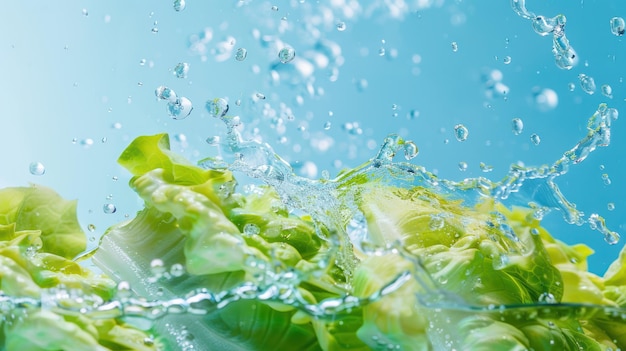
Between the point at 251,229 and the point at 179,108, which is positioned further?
the point at 179,108

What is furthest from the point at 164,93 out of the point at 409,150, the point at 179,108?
the point at 409,150

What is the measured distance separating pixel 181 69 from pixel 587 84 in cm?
121

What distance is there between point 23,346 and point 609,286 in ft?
3.49

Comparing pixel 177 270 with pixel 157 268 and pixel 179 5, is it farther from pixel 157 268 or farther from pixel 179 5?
pixel 179 5

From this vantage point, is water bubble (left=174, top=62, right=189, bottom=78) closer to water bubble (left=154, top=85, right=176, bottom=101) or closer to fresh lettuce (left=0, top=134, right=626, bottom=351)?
water bubble (left=154, top=85, right=176, bottom=101)

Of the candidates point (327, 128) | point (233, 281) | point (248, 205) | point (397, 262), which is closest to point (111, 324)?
point (233, 281)

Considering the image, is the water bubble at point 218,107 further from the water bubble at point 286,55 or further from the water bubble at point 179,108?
the water bubble at point 286,55

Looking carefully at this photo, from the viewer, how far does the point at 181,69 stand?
2246 mm

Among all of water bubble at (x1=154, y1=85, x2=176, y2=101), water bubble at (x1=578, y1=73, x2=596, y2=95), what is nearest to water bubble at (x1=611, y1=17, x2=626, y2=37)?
water bubble at (x1=578, y1=73, x2=596, y2=95)

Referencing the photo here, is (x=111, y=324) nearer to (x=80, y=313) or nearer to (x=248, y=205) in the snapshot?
(x=80, y=313)

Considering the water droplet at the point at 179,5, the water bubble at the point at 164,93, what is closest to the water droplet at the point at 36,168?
the water bubble at the point at 164,93

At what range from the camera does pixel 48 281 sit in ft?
3.30

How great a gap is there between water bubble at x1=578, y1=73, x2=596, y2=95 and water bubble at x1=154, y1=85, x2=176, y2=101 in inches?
47.7

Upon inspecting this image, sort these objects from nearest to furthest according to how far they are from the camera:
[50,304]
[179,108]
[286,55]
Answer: [50,304], [179,108], [286,55]
